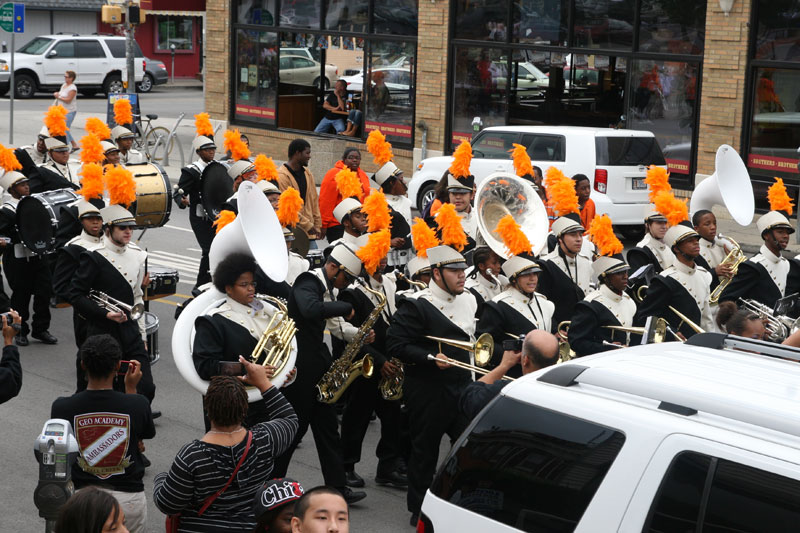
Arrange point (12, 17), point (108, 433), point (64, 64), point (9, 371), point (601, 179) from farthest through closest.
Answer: point (64, 64) < point (12, 17) < point (601, 179) < point (9, 371) < point (108, 433)

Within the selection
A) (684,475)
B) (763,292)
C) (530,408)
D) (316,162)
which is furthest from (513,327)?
(316,162)

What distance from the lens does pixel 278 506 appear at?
14.5ft

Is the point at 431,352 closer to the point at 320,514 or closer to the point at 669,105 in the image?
the point at 320,514

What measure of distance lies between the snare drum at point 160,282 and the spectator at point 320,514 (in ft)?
20.5

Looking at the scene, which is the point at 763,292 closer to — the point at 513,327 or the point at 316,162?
the point at 513,327

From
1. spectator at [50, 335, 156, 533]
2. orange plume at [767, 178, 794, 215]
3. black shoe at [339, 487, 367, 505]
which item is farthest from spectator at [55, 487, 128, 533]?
orange plume at [767, 178, 794, 215]

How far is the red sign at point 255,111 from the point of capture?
2666 centimetres

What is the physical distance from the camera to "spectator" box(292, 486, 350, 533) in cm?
403

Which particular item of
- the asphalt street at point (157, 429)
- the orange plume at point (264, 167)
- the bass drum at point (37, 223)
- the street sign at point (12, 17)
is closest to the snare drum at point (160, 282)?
the asphalt street at point (157, 429)

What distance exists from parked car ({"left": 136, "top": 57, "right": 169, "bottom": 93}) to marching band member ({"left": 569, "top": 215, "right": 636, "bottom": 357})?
36992 millimetres

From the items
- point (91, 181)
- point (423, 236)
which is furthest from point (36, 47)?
point (423, 236)

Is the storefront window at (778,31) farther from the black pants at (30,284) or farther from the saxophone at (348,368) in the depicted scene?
the saxophone at (348,368)

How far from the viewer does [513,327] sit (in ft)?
26.2

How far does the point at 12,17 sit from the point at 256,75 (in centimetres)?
544
